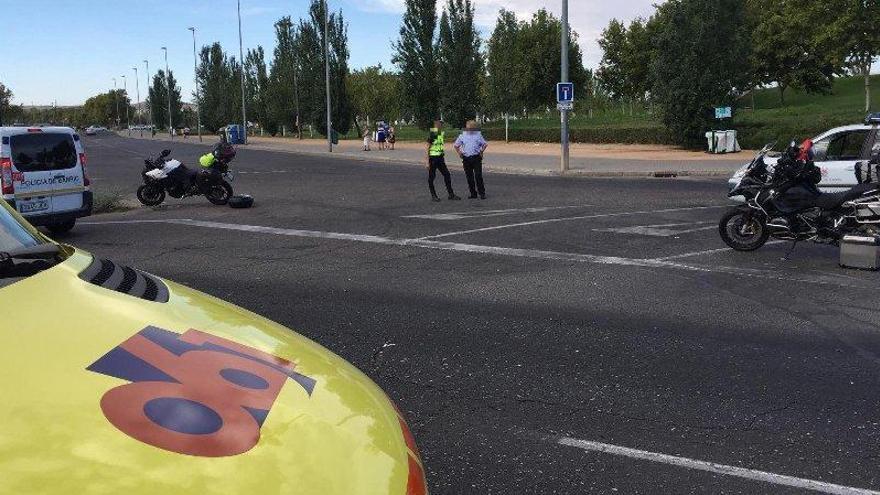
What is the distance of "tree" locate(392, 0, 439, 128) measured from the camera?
48.7 m

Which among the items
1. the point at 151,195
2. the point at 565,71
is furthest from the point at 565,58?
the point at 151,195

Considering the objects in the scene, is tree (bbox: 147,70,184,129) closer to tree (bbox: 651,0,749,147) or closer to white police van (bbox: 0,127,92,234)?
tree (bbox: 651,0,749,147)

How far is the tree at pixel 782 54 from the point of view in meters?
46.0

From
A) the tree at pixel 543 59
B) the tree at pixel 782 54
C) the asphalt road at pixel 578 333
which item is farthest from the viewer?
the tree at pixel 543 59

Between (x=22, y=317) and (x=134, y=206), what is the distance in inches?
604

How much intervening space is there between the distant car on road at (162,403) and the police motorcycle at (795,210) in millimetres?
8161

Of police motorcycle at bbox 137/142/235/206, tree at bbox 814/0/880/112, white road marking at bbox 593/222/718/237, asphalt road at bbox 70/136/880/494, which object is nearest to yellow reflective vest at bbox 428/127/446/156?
asphalt road at bbox 70/136/880/494

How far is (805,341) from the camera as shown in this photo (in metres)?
5.64

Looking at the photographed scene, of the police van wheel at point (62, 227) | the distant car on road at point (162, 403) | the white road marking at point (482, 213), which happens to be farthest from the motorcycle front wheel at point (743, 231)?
the police van wheel at point (62, 227)

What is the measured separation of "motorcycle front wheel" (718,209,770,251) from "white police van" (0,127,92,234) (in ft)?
32.0

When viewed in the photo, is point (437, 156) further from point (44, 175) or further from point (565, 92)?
point (565, 92)

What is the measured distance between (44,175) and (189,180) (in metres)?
4.47

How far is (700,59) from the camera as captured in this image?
98.3ft

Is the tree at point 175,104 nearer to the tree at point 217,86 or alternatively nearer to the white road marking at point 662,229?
the tree at point 217,86
